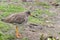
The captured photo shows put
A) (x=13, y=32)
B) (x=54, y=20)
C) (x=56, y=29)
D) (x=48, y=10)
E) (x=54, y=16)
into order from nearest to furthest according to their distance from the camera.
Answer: (x=13, y=32), (x=56, y=29), (x=54, y=20), (x=54, y=16), (x=48, y=10)

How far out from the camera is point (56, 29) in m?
12.8

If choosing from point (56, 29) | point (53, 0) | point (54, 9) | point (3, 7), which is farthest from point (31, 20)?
point (53, 0)

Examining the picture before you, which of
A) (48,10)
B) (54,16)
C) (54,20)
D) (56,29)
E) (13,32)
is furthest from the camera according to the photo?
(48,10)

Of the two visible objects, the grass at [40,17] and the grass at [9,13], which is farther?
the grass at [40,17]

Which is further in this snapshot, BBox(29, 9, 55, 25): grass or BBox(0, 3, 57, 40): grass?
BBox(29, 9, 55, 25): grass

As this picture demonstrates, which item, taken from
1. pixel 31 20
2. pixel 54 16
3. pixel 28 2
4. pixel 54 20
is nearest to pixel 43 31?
pixel 31 20

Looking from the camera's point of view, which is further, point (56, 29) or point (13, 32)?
point (56, 29)

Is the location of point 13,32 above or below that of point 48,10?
above

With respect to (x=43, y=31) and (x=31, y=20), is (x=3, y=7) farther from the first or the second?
(x=43, y=31)

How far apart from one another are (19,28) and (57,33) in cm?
190

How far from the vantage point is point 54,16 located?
51.9 feet

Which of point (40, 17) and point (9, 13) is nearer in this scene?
point (9, 13)

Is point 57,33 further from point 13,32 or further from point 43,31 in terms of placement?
point 13,32

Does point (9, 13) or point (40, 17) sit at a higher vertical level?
point (9, 13)
